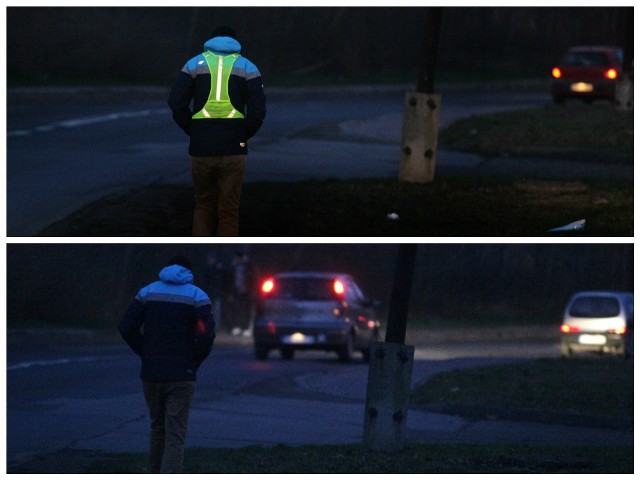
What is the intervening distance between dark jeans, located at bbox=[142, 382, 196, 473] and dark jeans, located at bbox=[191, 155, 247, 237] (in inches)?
78.3

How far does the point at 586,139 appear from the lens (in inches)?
882

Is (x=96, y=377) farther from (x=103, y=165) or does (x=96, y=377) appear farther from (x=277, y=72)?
(x=277, y=72)

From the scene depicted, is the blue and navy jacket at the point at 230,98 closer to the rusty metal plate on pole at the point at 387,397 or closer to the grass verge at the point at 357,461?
the rusty metal plate on pole at the point at 387,397

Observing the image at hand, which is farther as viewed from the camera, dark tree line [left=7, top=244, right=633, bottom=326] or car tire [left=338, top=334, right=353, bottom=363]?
dark tree line [left=7, top=244, right=633, bottom=326]

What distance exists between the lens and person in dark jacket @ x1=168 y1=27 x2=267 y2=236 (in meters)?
9.97

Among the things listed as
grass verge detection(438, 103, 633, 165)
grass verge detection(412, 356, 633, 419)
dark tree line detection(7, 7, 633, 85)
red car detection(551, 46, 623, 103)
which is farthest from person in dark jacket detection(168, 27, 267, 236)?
red car detection(551, 46, 623, 103)

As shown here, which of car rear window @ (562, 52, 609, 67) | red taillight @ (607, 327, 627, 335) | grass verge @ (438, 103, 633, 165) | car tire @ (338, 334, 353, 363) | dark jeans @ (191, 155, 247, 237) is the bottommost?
car tire @ (338, 334, 353, 363)

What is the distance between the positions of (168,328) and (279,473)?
124 cm

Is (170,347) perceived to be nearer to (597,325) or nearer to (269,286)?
(269,286)

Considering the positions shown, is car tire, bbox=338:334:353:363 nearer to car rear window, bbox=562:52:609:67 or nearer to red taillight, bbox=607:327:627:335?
red taillight, bbox=607:327:627:335

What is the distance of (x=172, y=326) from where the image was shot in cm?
888

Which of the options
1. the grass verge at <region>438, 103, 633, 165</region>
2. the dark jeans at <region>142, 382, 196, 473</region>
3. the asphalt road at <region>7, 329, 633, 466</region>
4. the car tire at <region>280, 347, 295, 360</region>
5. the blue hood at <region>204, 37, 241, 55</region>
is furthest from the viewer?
the car tire at <region>280, 347, 295, 360</region>

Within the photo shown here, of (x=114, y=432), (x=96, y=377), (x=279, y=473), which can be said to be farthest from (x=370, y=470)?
(x=96, y=377)

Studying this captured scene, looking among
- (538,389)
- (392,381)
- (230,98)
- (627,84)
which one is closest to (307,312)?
(538,389)
